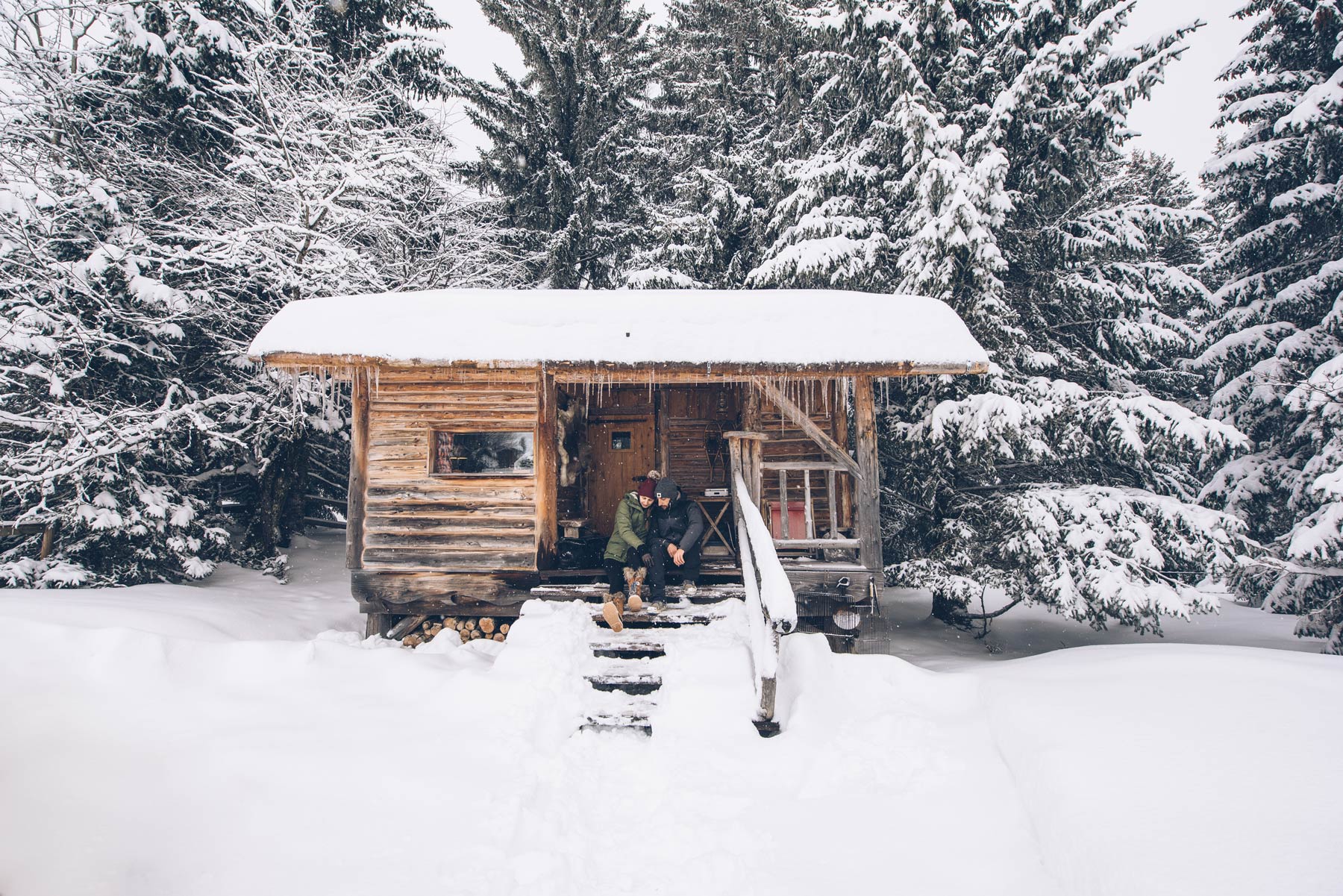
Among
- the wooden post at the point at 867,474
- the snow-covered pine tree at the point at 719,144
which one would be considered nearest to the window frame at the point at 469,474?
the wooden post at the point at 867,474

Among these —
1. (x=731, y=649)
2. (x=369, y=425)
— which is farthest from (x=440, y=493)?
(x=731, y=649)

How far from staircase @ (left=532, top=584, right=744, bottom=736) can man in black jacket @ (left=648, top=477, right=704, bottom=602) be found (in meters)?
0.21

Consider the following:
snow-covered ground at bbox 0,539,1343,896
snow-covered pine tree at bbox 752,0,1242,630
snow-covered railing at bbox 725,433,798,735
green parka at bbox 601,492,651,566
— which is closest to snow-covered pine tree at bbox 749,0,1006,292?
snow-covered pine tree at bbox 752,0,1242,630

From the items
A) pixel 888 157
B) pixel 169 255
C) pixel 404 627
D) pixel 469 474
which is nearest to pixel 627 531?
pixel 469 474

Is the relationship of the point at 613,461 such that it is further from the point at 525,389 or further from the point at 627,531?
the point at 627,531

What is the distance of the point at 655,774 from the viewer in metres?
4.29

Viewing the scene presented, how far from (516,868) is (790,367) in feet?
17.0

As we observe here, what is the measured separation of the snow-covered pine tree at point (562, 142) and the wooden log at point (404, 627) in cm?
845

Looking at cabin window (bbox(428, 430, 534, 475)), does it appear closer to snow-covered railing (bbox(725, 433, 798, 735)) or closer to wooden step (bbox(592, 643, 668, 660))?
wooden step (bbox(592, 643, 668, 660))

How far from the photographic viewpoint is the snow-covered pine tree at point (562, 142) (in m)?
13.8

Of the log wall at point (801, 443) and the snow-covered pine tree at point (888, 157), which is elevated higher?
the snow-covered pine tree at point (888, 157)

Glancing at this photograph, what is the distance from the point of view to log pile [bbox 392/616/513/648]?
7.46 metres

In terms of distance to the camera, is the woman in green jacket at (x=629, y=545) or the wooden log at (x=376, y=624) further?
the wooden log at (x=376, y=624)

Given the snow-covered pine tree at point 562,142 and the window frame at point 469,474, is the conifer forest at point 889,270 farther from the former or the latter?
the window frame at point 469,474
